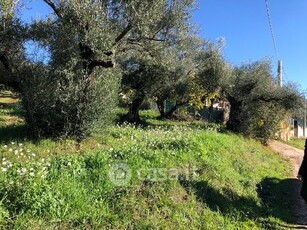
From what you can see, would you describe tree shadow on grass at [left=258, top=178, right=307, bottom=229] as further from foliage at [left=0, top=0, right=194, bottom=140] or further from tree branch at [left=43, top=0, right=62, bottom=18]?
tree branch at [left=43, top=0, right=62, bottom=18]

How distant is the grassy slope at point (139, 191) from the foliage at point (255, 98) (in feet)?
30.5

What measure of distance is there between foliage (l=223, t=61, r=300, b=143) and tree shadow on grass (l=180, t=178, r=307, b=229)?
10.1 metres

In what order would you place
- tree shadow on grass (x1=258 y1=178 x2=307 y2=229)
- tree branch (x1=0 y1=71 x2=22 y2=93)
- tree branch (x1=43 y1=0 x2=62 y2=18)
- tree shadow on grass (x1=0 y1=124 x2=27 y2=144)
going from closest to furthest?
tree shadow on grass (x1=258 y1=178 x2=307 y2=229) → tree shadow on grass (x1=0 y1=124 x2=27 y2=144) → tree branch (x1=43 y1=0 x2=62 y2=18) → tree branch (x1=0 y1=71 x2=22 y2=93)

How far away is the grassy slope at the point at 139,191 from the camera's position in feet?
16.5

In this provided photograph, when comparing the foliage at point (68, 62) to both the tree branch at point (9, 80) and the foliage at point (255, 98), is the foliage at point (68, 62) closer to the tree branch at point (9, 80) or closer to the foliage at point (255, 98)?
the tree branch at point (9, 80)

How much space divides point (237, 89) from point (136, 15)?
10.6 meters

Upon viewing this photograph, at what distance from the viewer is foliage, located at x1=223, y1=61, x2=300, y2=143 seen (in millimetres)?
20109

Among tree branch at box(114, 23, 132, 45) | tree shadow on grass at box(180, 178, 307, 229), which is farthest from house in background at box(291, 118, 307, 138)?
tree branch at box(114, 23, 132, 45)

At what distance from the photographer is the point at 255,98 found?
20.7m

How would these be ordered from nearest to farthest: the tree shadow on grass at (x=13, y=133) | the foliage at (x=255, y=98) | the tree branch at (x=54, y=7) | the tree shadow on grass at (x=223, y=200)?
the tree shadow on grass at (x=223, y=200), the tree shadow on grass at (x=13, y=133), the tree branch at (x=54, y=7), the foliage at (x=255, y=98)

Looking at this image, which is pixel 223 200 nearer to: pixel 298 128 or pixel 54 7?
pixel 54 7

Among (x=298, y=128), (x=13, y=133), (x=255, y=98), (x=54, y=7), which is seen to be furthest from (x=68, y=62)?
(x=298, y=128)

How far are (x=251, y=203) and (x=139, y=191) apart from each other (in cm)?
351

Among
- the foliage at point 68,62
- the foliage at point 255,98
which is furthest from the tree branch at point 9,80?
the foliage at point 255,98
